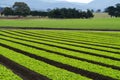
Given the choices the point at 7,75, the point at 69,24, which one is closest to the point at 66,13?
the point at 69,24

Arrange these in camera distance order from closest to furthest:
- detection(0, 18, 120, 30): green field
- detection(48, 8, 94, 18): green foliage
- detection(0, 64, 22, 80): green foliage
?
detection(0, 64, 22, 80): green foliage, detection(0, 18, 120, 30): green field, detection(48, 8, 94, 18): green foliage

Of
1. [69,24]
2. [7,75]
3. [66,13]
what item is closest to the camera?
[7,75]

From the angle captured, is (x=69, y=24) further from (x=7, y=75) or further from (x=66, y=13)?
(x=66, y=13)

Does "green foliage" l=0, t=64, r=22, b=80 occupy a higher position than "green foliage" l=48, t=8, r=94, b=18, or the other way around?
"green foliage" l=0, t=64, r=22, b=80

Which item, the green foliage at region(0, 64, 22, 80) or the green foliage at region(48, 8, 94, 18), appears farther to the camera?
the green foliage at region(48, 8, 94, 18)

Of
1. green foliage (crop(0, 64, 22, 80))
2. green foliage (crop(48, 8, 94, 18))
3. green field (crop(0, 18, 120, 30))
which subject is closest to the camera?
green foliage (crop(0, 64, 22, 80))

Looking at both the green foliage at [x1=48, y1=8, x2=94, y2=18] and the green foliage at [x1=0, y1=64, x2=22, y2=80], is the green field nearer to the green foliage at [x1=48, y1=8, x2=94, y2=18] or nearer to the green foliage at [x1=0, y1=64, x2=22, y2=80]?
Answer: the green foliage at [x1=0, y1=64, x2=22, y2=80]

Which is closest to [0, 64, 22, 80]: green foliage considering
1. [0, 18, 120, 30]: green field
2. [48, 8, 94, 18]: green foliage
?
[0, 18, 120, 30]: green field

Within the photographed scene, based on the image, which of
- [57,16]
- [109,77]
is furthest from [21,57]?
[57,16]

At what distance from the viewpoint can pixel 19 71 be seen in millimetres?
19312

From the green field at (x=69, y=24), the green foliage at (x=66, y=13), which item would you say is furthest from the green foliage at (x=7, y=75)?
the green foliage at (x=66, y=13)

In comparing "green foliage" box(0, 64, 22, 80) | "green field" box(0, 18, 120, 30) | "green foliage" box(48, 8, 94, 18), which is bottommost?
"green foliage" box(48, 8, 94, 18)

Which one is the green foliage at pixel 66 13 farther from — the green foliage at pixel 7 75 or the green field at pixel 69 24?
the green foliage at pixel 7 75

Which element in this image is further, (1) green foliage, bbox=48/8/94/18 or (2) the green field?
(1) green foliage, bbox=48/8/94/18
